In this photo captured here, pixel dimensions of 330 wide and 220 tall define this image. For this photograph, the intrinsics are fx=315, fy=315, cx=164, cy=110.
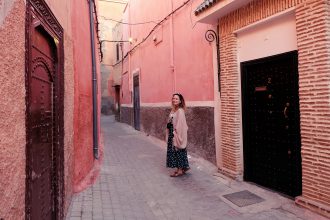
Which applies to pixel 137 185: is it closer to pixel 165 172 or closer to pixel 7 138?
pixel 165 172

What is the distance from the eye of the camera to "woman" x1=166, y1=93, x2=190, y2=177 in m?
6.55

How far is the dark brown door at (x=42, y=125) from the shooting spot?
289 cm

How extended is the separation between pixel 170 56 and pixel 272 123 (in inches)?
227

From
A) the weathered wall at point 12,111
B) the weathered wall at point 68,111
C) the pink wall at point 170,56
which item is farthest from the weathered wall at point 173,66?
the weathered wall at point 12,111

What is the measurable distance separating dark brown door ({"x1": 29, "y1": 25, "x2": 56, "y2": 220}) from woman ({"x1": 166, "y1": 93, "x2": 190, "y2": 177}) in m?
3.15

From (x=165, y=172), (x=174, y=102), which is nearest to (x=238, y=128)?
(x=174, y=102)

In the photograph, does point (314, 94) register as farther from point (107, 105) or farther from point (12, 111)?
point (107, 105)

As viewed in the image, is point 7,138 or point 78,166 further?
point 78,166

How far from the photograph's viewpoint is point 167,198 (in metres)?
5.43

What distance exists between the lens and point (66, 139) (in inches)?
179

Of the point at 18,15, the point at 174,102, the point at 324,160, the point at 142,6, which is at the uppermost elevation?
the point at 142,6

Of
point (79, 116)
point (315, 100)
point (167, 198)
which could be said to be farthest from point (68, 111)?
point (315, 100)

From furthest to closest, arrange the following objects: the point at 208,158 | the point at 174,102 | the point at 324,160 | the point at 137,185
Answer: the point at 208,158 < the point at 174,102 < the point at 137,185 < the point at 324,160

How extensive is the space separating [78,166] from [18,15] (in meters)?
4.02
